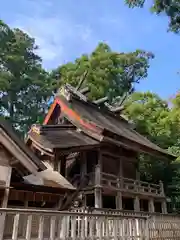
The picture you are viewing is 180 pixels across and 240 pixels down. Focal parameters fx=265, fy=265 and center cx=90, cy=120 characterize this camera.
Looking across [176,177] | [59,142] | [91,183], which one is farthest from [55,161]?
[176,177]

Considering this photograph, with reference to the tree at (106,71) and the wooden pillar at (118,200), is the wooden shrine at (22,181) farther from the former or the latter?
the tree at (106,71)

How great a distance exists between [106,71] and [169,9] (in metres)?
21.9

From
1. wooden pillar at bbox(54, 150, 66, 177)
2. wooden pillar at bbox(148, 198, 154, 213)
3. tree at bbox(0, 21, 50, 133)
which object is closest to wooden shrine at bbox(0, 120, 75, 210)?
wooden pillar at bbox(54, 150, 66, 177)

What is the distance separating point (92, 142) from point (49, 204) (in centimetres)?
640

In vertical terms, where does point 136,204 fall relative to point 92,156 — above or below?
below

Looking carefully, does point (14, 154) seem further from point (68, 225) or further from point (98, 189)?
point (98, 189)

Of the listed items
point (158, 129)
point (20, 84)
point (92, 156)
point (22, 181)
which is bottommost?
point (22, 181)

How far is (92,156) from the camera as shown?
16.8 meters

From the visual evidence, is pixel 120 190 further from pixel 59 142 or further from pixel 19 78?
pixel 19 78

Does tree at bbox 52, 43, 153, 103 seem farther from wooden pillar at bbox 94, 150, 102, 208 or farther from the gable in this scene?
the gable

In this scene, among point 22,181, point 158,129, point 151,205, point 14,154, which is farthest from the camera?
point 158,129

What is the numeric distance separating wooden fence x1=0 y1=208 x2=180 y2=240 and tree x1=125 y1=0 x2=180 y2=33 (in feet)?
26.4

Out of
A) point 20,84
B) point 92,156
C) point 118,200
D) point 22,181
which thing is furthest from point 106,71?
point 22,181

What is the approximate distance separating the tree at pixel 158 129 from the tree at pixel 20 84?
49.0ft
